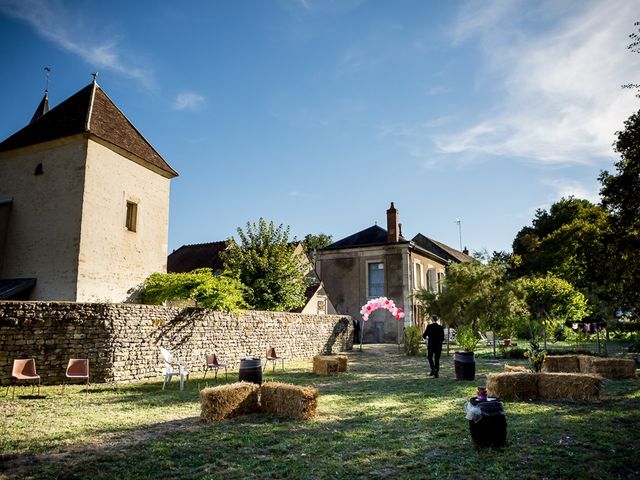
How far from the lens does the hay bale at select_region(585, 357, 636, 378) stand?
11.6 metres

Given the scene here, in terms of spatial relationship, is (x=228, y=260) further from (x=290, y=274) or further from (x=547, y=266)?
(x=547, y=266)

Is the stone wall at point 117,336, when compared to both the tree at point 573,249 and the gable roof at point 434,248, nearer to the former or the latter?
the tree at point 573,249

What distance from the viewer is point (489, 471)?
453 centimetres

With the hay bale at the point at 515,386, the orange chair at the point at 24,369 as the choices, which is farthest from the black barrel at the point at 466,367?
the orange chair at the point at 24,369

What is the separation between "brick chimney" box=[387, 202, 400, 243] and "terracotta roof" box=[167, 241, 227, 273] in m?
11.1

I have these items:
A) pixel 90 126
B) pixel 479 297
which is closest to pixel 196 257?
pixel 90 126

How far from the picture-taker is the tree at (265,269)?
70.8ft

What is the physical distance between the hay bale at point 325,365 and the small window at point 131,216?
976cm

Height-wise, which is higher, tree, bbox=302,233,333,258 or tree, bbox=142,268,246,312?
tree, bbox=302,233,333,258

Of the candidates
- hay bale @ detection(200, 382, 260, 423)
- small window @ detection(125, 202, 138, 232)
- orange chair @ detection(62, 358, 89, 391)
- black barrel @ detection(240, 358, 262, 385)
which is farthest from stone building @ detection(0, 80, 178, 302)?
hay bale @ detection(200, 382, 260, 423)

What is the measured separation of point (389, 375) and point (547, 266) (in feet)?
85.0

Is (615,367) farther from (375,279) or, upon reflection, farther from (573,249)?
(573,249)

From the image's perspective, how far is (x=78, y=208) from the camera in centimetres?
1591

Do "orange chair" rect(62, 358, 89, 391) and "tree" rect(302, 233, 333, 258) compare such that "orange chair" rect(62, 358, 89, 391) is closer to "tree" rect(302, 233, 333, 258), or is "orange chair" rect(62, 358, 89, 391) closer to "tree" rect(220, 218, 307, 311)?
"tree" rect(220, 218, 307, 311)
